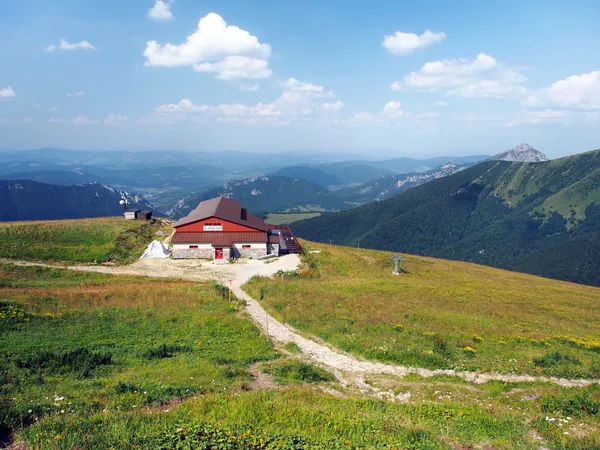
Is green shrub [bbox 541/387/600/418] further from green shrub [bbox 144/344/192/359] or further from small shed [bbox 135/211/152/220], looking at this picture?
small shed [bbox 135/211/152/220]

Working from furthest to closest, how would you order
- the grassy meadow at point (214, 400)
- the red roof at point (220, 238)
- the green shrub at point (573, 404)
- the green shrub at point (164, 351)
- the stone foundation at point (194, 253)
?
the red roof at point (220, 238)
the stone foundation at point (194, 253)
the green shrub at point (164, 351)
the green shrub at point (573, 404)
the grassy meadow at point (214, 400)

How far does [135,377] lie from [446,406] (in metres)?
11.6

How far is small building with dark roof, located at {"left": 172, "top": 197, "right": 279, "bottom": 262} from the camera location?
47781 millimetres

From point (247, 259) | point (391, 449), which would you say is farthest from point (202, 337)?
point (247, 259)

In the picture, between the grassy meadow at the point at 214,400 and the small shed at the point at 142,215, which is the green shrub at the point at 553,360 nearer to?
the grassy meadow at the point at 214,400

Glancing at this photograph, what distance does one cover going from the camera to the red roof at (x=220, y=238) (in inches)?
1886

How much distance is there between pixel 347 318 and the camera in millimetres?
25625

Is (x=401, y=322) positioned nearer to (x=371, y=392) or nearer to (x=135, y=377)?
(x=371, y=392)

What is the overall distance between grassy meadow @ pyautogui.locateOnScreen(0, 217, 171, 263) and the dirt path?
2.74 meters

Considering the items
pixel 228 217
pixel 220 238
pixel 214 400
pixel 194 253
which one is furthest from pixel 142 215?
pixel 214 400

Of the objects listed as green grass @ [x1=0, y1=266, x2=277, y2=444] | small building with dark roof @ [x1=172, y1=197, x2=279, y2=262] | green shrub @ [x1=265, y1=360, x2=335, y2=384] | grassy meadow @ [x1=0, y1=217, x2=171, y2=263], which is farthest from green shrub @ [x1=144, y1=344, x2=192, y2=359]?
grassy meadow @ [x1=0, y1=217, x2=171, y2=263]

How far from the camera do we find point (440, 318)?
2761 centimetres

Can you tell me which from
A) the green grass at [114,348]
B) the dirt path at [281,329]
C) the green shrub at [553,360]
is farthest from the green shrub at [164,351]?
the green shrub at [553,360]

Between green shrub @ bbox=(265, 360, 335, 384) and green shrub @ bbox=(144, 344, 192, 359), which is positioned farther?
green shrub @ bbox=(144, 344, 192, 359)
